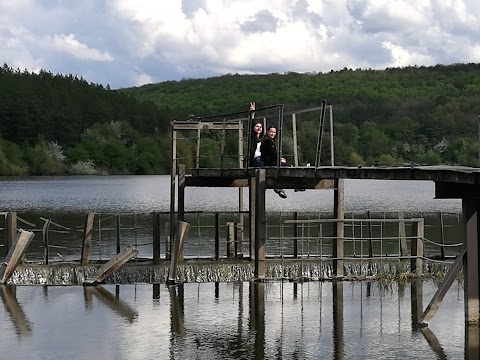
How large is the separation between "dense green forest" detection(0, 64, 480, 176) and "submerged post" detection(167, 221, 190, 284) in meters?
58.3

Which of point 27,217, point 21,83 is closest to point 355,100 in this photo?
point 21,83

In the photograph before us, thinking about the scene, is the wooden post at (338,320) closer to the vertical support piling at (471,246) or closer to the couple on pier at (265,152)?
the vertical support piling at (471,246)

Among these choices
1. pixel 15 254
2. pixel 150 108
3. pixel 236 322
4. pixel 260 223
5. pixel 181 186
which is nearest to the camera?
pixel 236 322

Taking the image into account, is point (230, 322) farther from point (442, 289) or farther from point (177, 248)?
point (177, 248)

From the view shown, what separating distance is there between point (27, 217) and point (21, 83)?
106886 millimetres

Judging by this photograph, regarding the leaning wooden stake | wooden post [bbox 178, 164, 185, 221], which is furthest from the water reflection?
wooden post [bbox 178, 164, 185, 221]

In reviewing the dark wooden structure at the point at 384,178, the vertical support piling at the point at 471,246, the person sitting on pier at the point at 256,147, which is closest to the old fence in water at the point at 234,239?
the dark wooden structure at the point at 384,178

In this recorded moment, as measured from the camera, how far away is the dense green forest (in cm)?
11219

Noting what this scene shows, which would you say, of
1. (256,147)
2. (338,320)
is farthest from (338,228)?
(338,320)

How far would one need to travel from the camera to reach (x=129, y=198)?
73188 mm

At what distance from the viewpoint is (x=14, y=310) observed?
2186cm

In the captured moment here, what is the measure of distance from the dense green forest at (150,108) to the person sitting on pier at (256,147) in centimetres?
5733

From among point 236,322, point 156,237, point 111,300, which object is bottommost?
point 236,322

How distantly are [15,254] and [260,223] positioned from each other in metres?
5.75
